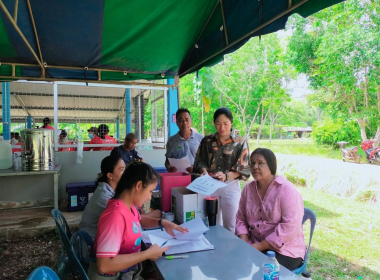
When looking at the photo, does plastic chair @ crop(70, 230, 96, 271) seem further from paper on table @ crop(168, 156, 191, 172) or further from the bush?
the bush

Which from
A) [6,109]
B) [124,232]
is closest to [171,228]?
[124,232]

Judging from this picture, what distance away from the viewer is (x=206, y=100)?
12930 mm

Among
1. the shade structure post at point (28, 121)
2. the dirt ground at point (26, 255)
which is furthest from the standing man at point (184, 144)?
the shade structure post at point (28, 121)

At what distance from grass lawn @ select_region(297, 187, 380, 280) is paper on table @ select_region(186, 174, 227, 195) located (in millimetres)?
1920

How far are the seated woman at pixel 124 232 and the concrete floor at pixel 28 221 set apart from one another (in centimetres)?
293

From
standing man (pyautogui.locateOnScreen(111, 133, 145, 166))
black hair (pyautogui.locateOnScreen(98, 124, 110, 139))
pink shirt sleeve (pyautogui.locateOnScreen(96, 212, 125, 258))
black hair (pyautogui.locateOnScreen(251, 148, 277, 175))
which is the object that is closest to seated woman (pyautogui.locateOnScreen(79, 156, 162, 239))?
pink shirt sleeve (pyautogui.locateOnScreen(96, 212, 125, 258))

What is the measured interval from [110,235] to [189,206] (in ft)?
2.41

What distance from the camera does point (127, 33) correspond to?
317 centimetres

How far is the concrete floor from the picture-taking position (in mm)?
3922

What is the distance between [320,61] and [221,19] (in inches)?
359

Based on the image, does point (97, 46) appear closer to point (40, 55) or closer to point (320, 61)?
point (40, 55)

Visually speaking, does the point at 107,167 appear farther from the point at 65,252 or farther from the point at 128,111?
the point at 128,111

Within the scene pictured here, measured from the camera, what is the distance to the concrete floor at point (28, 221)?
3.92m

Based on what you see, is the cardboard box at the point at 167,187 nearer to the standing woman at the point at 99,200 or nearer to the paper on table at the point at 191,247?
the standing woman at the point at 99,200
